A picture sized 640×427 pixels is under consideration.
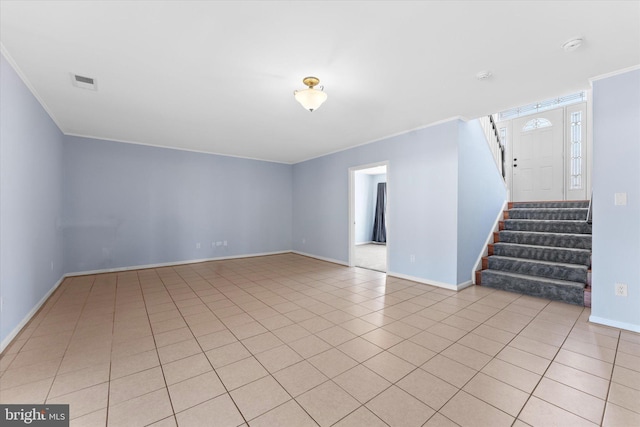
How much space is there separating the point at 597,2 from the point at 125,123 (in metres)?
5.32

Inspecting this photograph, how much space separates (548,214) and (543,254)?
111 centimetres

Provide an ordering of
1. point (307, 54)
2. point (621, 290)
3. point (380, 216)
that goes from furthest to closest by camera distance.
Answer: point (380, 216), point (621, 290), point (307, 54)

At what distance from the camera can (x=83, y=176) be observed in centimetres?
470

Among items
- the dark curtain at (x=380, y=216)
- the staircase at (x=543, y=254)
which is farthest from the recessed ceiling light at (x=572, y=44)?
the dark curtain at (x=380, y=216)

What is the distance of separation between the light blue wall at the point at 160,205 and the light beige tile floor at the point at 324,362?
1.59m

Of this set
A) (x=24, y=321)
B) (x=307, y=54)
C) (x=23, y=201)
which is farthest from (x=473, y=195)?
(x=24, y=321)

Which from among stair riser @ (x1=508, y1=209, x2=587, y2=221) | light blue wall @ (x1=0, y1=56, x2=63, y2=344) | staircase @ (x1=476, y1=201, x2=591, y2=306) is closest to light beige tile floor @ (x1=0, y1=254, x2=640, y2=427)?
staircase @ (x1=476, y1=201, x2=591, y2=306)

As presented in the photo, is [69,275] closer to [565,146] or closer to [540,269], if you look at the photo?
[540,269]

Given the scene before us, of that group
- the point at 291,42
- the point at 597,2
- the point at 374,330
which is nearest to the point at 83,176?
the point at 291,42

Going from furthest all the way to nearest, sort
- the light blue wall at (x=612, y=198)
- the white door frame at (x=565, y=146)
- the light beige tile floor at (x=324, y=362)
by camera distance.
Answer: the white door frame at (x=565, y=146), the light blue wall at (x=612, y=198), the light beige tile floor at (x=324, y=362)

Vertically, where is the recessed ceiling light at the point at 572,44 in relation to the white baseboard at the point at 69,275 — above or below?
above

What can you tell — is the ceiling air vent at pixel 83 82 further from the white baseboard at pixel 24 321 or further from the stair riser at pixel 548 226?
the stair riser at pixel 548 226

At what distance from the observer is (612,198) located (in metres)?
2.63

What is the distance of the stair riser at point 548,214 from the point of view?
4379mm
